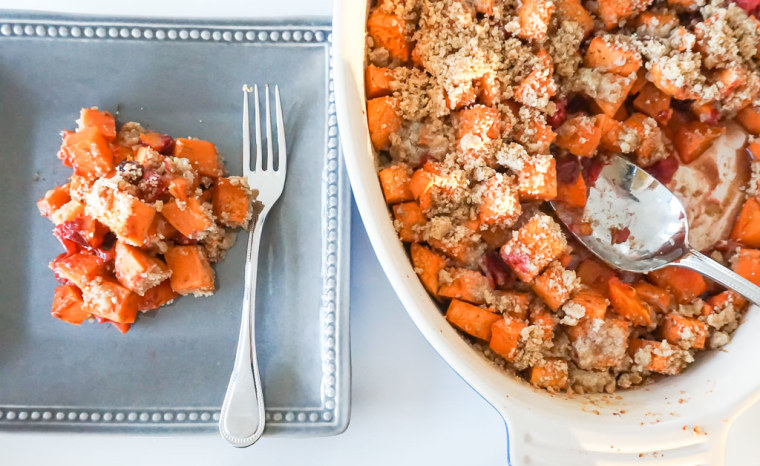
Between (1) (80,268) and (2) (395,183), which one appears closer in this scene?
(2) (395,183)

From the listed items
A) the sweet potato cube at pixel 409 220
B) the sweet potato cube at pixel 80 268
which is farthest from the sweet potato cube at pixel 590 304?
the sweet potato cube at pixel 80 268

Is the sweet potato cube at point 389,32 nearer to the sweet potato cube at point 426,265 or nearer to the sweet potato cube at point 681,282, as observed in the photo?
the sweet potato cube at point 426,265

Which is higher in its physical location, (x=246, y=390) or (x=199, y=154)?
(x=199, y=154)

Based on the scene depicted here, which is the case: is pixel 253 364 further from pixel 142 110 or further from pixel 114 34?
pixel 114 34

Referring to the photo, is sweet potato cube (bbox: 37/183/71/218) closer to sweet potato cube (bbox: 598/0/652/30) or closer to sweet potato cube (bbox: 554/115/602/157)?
sweet potato cube (bbox: 554/115/602/157)

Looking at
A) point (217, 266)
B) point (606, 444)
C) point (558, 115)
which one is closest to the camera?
point (606, 444)

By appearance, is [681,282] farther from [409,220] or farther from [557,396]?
[409,220]

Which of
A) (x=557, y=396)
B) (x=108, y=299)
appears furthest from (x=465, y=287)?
(x=108, y=299)
